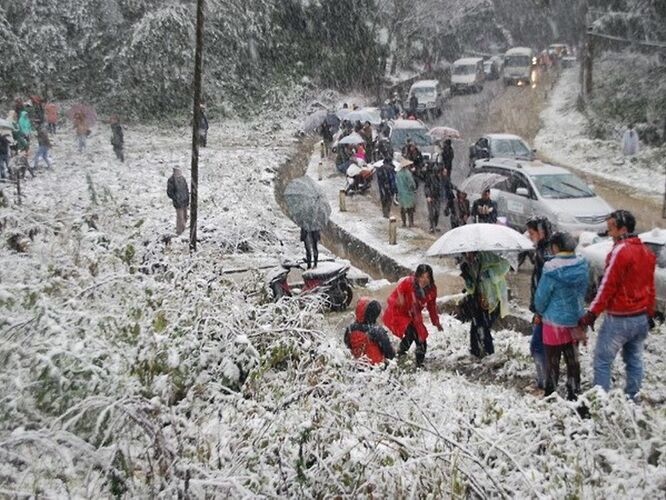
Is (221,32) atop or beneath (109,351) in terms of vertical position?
atop

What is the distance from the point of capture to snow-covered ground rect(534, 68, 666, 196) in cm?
2316

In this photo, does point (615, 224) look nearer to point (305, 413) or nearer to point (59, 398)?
point (305, 413)

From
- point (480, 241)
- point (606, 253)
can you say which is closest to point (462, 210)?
point (606, 253)

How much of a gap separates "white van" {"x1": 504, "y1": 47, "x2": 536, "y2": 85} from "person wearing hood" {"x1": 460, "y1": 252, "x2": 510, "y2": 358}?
42.8 m

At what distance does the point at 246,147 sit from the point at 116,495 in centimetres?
2627

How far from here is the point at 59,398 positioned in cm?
433

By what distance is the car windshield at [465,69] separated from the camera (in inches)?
1859

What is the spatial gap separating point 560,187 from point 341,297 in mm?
6788

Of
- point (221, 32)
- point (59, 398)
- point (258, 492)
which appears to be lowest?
point (258, 492)

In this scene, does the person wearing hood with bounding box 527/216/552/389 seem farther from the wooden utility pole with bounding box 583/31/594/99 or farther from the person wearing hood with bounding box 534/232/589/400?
the wooden utility pole with bounding box 583/31/594/99

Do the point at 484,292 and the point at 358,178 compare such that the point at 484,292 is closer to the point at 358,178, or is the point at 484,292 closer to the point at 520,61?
the point at 358,178

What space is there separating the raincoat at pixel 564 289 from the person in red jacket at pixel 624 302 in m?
0.14

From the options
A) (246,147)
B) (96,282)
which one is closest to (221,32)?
(246,147)

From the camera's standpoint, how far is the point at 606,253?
10.4 meters
